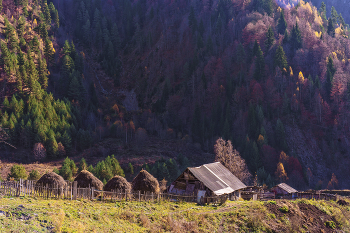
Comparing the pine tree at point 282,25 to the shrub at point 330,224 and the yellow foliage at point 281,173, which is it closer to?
the yellow foliage at point 281,173

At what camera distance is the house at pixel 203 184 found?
50.4 m

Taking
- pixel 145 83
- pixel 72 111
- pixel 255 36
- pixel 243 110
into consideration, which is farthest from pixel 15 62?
pixel 255 36

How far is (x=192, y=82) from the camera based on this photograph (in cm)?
13750

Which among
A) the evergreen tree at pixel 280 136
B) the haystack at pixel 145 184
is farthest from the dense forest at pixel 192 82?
the haystack at pixel 145 184

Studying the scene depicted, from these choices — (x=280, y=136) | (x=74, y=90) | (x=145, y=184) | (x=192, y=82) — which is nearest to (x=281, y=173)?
(x=280, y=136)

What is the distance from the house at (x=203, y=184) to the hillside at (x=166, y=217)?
3732 millimetres

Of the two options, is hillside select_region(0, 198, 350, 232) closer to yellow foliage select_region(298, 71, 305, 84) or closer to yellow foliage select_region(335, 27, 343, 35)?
yellow foliage select_region(298, 71, 305, 84)

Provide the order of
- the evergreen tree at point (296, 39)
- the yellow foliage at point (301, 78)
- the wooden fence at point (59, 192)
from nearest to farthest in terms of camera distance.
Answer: the wooden fence at point (59, 192) < the yellow foliage at point (301, 78) < the evergreen tree at point (296, 39)

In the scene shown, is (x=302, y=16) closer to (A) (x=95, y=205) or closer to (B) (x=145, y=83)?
(B) (x=145, y=83)

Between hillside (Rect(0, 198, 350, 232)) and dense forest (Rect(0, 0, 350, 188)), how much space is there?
42.5 m

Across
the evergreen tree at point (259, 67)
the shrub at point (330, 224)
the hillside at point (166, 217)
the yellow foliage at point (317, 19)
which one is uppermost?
the yellow foliage at point (317, 19)

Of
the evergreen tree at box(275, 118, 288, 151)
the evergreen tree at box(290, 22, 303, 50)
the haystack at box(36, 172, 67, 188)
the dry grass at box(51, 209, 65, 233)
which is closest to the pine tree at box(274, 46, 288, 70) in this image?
the evergreen tree at box(290, 22, 303, 50)

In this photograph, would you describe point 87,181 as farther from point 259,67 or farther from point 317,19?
point 317,19

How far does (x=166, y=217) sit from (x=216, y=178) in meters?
19.9
